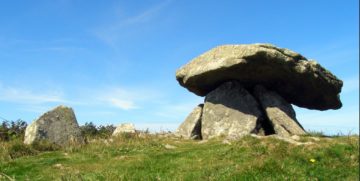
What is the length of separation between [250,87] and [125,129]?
22.7 ft

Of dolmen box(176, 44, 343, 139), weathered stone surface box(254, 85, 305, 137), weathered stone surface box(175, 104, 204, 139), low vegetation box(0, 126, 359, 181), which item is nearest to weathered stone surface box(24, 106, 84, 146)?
low vegetation box(0, 126, 359, 181)

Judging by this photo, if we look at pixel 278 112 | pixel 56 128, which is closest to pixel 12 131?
pixel 56 128

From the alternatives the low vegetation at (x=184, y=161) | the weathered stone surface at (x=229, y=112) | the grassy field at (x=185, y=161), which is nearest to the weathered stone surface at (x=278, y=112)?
the weathered stone surface at (x=229, y=112)

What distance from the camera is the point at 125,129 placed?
2467cm

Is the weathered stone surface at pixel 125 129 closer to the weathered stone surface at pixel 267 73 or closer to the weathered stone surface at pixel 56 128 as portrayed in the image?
the weathered stone surface at pixel 56 128

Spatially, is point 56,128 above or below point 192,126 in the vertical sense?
below

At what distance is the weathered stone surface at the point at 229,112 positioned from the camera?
23.8 m

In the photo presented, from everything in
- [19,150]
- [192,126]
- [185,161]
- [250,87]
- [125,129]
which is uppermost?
[250,87]

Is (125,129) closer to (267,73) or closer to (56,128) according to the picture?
(56,128)

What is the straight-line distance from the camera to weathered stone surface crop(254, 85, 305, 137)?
23.7 meters

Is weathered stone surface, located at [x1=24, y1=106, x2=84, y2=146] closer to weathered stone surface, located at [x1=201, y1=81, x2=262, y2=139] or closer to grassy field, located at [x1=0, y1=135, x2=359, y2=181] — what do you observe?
grassy field, located at [x1=0, y1=135, x2=359, y2=181]

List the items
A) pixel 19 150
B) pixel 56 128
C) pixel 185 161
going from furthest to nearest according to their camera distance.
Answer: pixel 56 128, pixel 19 150, pixel 185 161

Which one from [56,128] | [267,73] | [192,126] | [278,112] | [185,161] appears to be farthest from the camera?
[192,126]

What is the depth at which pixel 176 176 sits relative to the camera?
13.4 metres
